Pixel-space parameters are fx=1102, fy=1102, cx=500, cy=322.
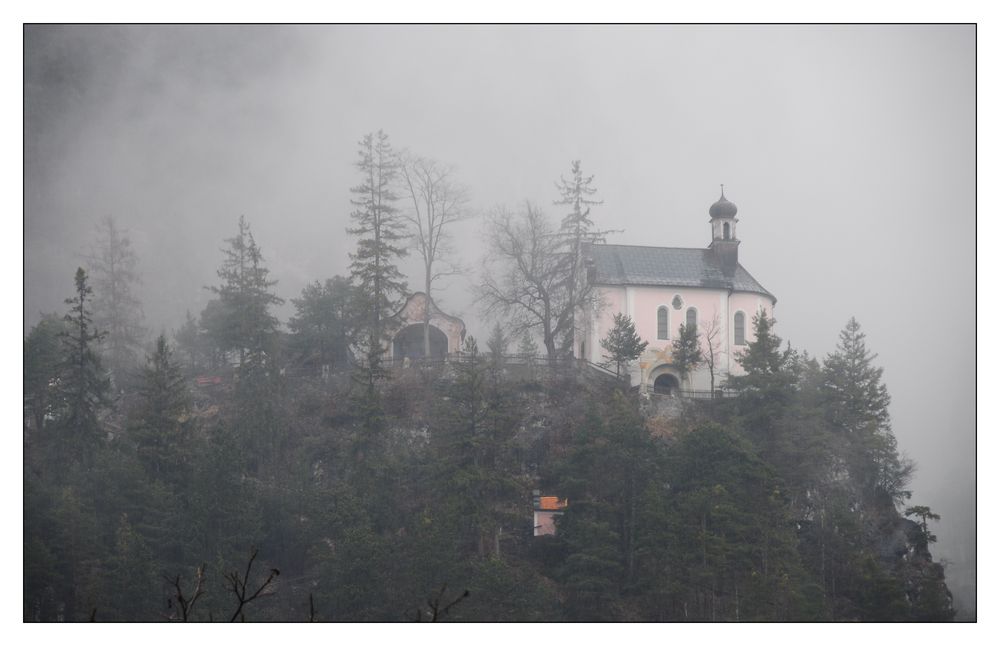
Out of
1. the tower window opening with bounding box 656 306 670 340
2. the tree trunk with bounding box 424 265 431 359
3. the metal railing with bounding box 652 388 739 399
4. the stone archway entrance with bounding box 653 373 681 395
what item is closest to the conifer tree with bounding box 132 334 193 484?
the tree trunk with bounding box 424 265 431 359

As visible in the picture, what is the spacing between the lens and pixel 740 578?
102 ft

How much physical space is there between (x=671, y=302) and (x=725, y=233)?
4.44m

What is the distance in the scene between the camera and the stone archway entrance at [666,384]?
4181 cm

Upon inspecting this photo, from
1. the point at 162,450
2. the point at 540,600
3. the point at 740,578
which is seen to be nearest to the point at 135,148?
the point at 162,450

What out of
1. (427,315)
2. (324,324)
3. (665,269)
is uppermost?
(665,269)

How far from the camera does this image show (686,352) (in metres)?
41.3

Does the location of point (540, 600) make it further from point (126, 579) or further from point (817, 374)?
point (817, 374)

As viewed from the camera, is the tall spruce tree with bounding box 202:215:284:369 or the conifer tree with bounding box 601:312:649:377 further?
the conifer tree with bounding box 601:312:649:377

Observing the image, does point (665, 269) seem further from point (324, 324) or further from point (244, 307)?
point (244, 307)

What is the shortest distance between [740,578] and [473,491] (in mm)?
8064

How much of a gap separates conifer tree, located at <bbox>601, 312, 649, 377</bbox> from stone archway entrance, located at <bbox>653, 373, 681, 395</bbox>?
1603 millimetres

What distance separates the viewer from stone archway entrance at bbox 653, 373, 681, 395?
41812mm

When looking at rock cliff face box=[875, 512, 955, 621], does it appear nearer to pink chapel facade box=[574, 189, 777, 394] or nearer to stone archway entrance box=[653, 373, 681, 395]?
pink chapel facade box=[574, 189, 777, 394]

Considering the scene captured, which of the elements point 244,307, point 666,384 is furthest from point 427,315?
point 666,384
